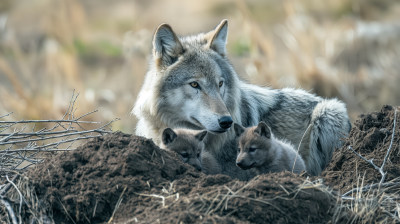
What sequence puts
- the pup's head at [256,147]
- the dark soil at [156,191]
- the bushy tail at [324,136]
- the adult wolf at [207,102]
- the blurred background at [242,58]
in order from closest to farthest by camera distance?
the dark soil at [156,191] → the pup's head at [256,147] → the adult wolf at [207,102] → the bushy tail at [324,136] → the blurred background at [242,58]

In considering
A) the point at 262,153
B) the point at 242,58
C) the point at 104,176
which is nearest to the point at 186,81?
the point at 262,153

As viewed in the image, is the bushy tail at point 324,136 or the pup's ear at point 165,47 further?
the bushy tail at point 324,136

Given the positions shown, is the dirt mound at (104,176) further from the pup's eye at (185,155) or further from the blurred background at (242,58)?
the blurred background at (242,58)

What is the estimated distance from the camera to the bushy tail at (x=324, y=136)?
→ 25.3ft

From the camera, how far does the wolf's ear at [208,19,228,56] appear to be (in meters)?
7.09

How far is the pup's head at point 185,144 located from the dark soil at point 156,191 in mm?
479

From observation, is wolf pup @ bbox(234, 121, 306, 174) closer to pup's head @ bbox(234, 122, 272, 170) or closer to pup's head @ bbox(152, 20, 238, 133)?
pup's head @ bbox(234, 122, 272, 170)

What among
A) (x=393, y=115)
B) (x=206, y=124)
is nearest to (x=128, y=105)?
(x=206, y=124)

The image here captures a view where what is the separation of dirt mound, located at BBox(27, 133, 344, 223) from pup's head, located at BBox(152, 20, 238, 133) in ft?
4.99

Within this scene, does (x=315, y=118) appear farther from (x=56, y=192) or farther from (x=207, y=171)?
(x=56, y=192)

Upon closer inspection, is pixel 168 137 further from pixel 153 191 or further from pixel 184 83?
pixel 153 191

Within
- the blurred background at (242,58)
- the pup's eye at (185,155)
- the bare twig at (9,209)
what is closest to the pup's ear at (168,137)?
the pup's eye at (185,155)

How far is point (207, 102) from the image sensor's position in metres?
6.38

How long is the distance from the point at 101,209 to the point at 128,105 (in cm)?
813
